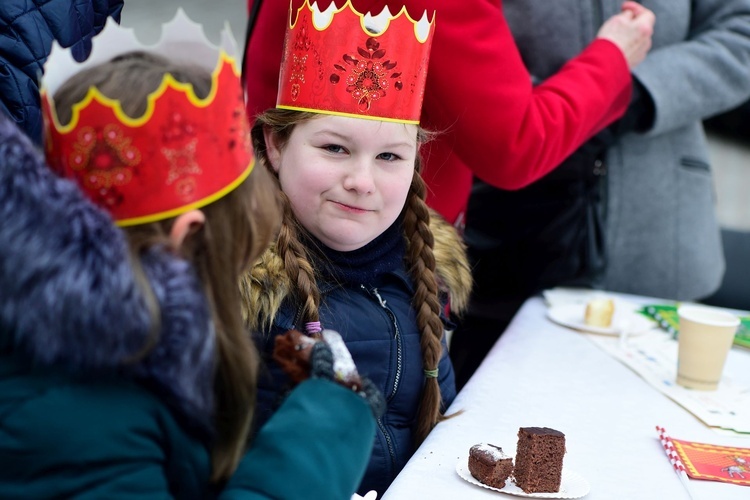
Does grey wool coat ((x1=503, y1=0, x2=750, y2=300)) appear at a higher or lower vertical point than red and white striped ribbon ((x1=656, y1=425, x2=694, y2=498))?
higher

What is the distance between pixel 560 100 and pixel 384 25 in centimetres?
51

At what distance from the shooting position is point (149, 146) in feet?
2.76

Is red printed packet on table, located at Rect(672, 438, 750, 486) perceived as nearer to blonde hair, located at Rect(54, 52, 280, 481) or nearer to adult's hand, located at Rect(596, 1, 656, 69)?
blonde hair, located at Rect(54, 52, 280, 481)

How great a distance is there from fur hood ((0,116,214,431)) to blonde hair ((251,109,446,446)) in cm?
53

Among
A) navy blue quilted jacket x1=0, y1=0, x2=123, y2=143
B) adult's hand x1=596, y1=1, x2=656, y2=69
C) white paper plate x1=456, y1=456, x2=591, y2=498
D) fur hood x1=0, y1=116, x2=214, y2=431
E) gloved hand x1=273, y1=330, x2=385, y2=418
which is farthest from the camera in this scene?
adult's hand x1=596, y1=1, x2=656, y2=69

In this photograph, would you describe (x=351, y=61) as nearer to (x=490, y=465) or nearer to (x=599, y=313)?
(x=490, y=465)

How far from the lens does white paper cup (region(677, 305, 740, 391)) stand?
164 centimetres

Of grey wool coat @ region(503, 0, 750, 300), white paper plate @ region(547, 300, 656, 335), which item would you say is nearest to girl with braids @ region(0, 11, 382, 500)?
white paper plate @ region(547, 300, 656, 335)

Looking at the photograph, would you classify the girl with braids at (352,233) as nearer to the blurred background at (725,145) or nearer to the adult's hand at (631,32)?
the blurred background at (725,145)

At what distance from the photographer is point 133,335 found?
764 millimetres

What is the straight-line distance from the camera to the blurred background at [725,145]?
2.10m

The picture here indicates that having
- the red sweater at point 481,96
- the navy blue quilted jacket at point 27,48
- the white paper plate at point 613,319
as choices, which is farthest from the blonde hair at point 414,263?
the white paper plate at point 613,319

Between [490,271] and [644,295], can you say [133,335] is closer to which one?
[490,271]

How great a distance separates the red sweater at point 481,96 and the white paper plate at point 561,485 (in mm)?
662
